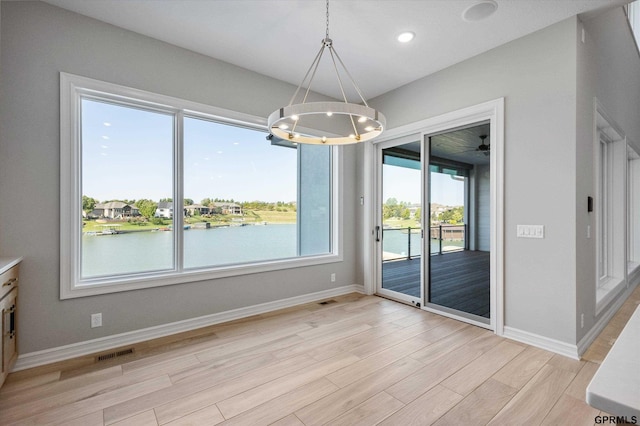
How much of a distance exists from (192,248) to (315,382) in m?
2.03

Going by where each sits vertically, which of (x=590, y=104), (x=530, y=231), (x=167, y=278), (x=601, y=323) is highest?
(x=590, y=104)

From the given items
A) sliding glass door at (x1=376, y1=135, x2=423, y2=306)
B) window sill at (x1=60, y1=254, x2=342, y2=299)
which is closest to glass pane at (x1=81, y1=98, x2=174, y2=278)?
window sill at (x1=60, y1=254, x2=342, y2=299)

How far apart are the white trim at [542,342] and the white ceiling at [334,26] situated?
2938mm

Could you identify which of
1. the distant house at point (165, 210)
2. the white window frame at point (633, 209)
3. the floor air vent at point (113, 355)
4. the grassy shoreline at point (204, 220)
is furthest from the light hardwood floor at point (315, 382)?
the white window frame at point (633, 209)

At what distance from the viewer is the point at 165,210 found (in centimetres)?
328

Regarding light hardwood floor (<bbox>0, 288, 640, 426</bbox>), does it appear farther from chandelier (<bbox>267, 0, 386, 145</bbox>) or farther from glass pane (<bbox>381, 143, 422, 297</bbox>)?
chandelier (<bbox>267, 0, 386, 145</bbox>)

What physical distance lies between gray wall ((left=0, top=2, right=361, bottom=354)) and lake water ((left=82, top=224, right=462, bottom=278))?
0.93ft

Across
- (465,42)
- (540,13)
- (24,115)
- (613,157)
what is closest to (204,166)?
(24,115)

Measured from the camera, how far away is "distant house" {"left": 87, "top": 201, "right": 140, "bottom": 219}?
2.91 m

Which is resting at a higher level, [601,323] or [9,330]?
[9,330]

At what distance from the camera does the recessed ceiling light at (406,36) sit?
294 cm

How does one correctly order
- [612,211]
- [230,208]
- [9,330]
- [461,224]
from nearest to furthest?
[9,330], [461,224], [230,208], [612,211]

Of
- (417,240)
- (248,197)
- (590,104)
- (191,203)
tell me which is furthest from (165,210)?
(590,104)

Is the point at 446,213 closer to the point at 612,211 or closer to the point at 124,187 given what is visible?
the point at 612,211
